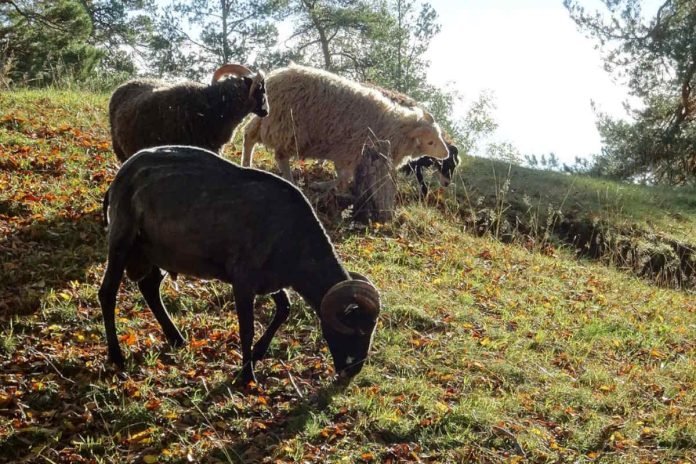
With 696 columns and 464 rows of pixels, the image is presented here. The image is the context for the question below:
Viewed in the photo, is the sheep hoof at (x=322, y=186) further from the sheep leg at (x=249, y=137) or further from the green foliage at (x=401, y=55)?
the green foliage at (x=401, y=55)

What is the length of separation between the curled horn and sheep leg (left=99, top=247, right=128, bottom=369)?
1391 mm

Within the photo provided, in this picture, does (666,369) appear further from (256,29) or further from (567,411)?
(256,29)

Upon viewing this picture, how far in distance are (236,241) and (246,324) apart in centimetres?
54

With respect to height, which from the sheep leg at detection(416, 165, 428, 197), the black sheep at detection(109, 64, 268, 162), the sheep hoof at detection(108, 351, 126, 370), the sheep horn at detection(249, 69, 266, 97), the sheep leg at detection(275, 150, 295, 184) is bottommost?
the sheep leg at detection(416, 165, 428, 197)

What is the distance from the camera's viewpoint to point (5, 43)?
18047 mm

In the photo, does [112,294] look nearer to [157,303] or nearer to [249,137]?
[157,303]

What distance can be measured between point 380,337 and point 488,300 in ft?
6.26

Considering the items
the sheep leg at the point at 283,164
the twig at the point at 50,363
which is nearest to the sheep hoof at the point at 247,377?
the twig at the point at 50,363

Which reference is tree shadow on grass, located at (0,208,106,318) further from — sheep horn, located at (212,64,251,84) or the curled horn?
the curled horn

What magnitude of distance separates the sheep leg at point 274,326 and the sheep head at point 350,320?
1.38 feet

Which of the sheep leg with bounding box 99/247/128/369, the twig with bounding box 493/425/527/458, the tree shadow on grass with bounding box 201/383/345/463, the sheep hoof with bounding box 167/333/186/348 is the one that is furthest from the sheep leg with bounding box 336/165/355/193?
the twig with bounding box 493/425/527/458

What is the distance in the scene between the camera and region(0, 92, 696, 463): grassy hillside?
14.7 ft

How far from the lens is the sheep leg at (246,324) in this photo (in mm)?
4656

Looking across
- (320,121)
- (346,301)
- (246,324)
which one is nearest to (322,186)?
(320,121)
